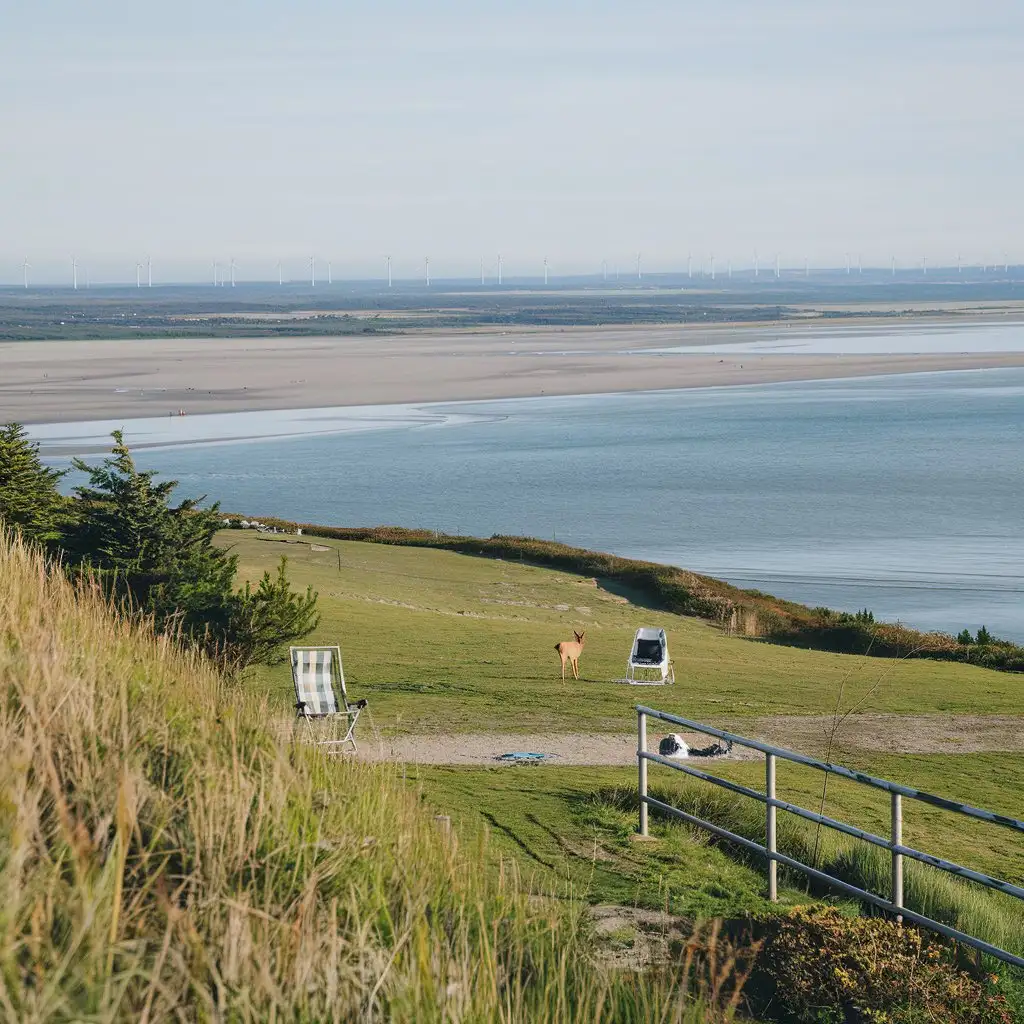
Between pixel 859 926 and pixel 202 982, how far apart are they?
4.38 m

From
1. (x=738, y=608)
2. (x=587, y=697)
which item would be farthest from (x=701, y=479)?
(x=587, y=697)

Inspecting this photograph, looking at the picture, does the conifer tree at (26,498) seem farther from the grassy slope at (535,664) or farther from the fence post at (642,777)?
the fence post at (642,777)

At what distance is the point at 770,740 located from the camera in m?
14.6

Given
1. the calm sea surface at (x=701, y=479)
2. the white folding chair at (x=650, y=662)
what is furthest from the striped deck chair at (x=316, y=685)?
the calm sea surface at (x=701, y=479)

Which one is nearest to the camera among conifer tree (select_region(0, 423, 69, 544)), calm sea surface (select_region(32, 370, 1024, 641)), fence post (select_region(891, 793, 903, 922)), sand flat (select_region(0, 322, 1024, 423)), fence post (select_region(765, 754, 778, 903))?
fence post (select_region(891, 793, 903, 922))

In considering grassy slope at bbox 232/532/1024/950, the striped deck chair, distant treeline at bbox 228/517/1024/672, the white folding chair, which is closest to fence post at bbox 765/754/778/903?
grassy slope at bbox 232/532/1024/950

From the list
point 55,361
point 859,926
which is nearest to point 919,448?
point 859,926

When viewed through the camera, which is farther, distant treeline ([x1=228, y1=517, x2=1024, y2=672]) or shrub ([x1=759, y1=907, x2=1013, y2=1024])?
distant treeline ([x1=228, y1=517, x2=1024, y2=672])

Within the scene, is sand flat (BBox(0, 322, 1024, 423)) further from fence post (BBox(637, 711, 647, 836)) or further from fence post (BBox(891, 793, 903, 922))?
fence post (BBox(891, 793, 903, 922))

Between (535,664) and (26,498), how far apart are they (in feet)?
21.9

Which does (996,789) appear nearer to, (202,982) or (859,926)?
(859,926)

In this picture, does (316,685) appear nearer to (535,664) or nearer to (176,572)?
(176,572)

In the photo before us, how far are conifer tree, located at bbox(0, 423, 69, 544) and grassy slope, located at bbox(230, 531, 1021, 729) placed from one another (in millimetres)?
3562

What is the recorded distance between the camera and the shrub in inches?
269
